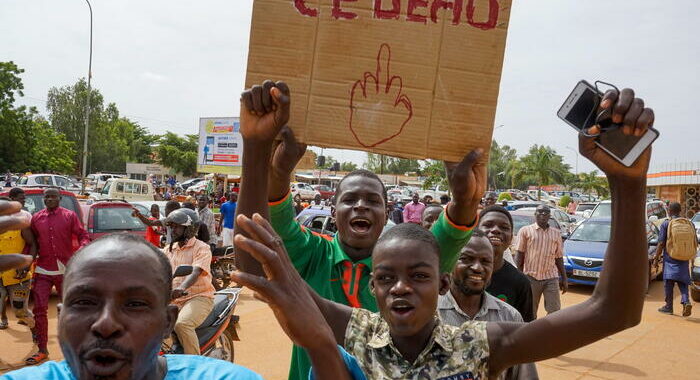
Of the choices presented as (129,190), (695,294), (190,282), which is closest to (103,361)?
(190,282)

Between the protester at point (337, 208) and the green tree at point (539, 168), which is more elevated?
the green tree at point (539, 168)

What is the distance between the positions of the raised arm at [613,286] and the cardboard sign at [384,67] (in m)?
0.51

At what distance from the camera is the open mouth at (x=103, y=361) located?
134cm

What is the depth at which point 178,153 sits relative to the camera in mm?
56312

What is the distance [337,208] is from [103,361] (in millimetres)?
1391

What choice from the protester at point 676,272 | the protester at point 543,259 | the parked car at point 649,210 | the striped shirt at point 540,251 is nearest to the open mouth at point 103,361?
the protester at point 543,259

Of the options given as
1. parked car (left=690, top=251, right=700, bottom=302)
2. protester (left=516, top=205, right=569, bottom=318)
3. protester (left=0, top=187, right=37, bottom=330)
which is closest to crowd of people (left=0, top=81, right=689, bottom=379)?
protester (left=516, top=205, right=569, bottom=318)

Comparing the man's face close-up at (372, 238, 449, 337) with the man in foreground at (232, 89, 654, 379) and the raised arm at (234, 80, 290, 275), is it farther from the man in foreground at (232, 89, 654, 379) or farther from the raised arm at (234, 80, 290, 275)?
the raised arm at (234, 80, 290, 275)

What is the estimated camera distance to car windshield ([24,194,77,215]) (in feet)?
30.1

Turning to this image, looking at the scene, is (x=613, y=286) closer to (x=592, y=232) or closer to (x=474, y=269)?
(x=474, y=269)

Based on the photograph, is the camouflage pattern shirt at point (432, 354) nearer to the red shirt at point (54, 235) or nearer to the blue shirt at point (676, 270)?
the red shirt at point (54, 235)

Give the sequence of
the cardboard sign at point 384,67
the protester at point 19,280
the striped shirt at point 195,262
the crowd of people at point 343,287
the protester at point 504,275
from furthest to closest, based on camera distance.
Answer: the protester at point 19,280, the striped shirt at point 195,262, the protester at point 504,275, the cardboard sign at point 384,67, the crowd of people at point 343,287

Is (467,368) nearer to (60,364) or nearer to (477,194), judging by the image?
(477,194)

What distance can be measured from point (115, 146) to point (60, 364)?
67463mm
